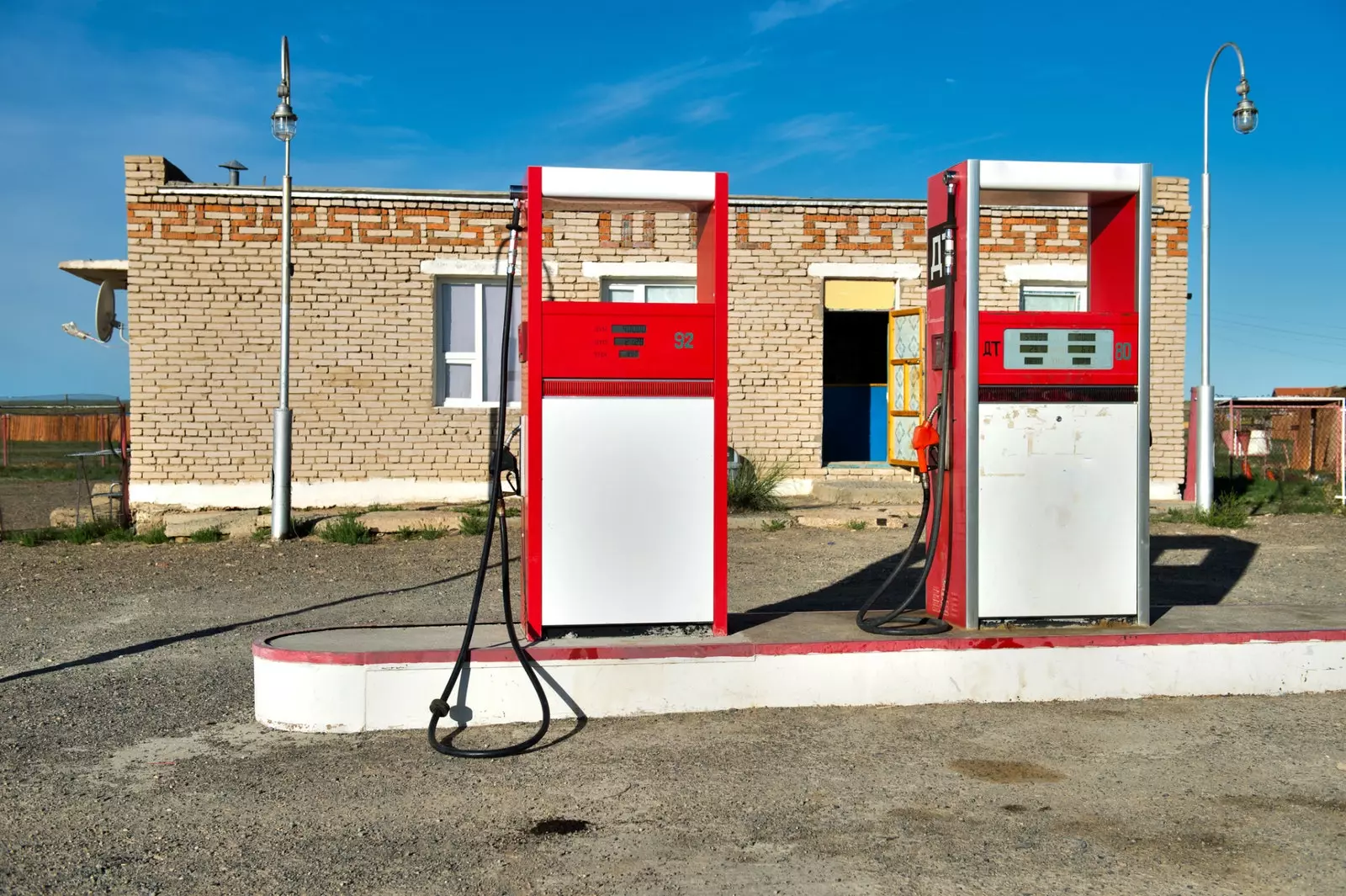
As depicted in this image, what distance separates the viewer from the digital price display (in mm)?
6863

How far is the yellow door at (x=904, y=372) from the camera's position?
15148 millimetres

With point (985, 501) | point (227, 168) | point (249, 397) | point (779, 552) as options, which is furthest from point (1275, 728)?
point (227, 168)

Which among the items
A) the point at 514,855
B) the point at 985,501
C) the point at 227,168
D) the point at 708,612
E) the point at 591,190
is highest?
the point at 227,168

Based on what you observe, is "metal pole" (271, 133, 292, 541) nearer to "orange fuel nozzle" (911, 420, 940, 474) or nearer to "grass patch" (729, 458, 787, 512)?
"grass patch" (729, 458, 787, 512)

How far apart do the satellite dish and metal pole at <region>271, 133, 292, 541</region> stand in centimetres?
268

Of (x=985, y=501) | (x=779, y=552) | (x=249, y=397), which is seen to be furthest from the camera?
(x=249, y=397)

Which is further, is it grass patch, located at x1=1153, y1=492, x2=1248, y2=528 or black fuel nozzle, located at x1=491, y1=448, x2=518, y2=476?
grass patch, located at x1=1153, y1=492, x2=1248, y2=528

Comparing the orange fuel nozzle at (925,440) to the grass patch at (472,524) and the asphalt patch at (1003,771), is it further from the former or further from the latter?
the grass patch at (472,524)

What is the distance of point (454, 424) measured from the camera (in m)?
15.6

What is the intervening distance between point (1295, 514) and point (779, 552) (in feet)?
26.2

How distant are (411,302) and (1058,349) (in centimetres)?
1028

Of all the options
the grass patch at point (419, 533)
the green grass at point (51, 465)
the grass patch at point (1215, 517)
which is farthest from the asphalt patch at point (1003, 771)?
the green grass at point (51, 465)

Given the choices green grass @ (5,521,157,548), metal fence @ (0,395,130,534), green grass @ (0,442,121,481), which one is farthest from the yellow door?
green grass @ (0,442,121,481)

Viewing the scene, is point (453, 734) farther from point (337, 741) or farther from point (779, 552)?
point (779, 552)
